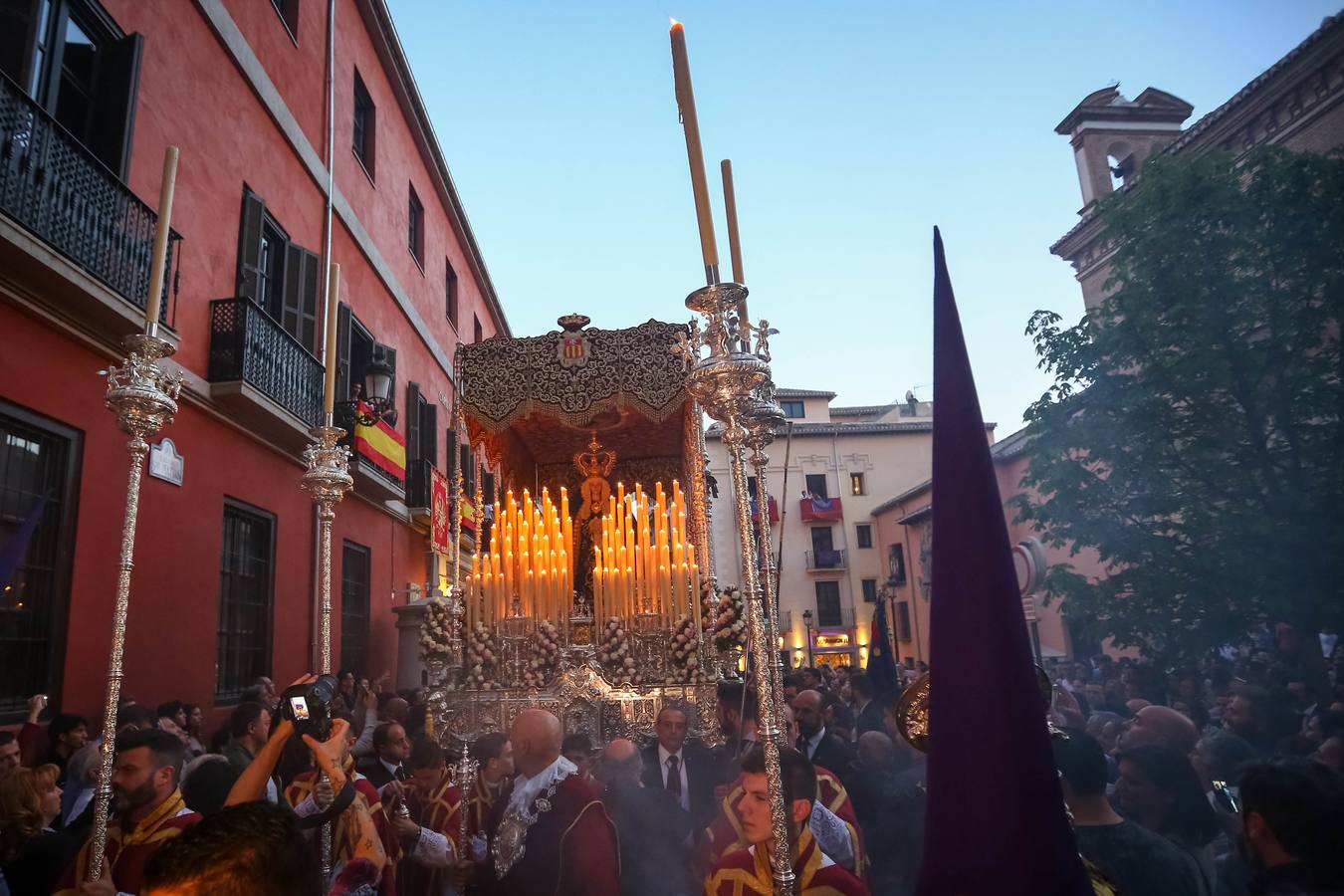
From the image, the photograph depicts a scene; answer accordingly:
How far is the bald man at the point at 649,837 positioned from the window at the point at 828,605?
29027 millimetres

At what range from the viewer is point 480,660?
22.0 ft

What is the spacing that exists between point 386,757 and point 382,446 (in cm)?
763

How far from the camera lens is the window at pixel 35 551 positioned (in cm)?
568

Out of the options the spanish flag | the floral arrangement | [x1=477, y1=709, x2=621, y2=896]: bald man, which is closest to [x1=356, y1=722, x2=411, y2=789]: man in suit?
[x1=477, y1=709, x2=621, y2=896]: bald man

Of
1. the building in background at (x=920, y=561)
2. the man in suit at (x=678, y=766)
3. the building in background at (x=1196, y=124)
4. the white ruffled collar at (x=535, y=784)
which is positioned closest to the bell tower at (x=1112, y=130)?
the building in background at (x=1196, y=124)

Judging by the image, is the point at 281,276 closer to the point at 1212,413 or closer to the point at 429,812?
the point at 429,812

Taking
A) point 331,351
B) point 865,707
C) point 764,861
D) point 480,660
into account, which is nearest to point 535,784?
point 764,861

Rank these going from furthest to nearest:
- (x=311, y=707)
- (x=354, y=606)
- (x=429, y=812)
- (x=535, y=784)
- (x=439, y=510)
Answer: (x=439, y=510)
(x=354, y=606)
(x=429, y=812)
(x=535, y=784)
(x=311, y=707)

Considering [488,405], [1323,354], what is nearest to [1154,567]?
[1323,354]

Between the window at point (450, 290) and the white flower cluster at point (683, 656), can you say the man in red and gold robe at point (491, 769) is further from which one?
the window at point (450, 290)

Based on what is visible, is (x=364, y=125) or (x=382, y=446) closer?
(x=382, y=446)

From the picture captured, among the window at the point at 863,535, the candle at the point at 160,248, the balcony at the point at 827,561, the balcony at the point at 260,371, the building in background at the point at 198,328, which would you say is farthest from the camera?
the window at the point at 863,535

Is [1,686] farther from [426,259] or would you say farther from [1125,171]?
[1125,171]

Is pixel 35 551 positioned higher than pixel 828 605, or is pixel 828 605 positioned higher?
pixel 35 551
